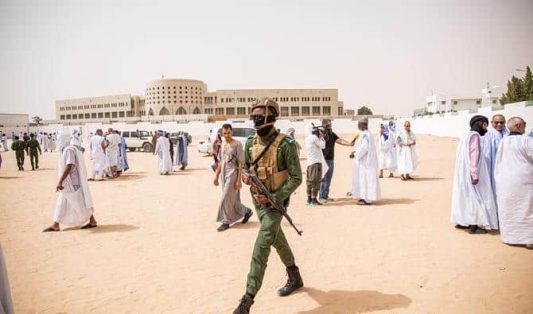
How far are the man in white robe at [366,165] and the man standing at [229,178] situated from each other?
2662mm

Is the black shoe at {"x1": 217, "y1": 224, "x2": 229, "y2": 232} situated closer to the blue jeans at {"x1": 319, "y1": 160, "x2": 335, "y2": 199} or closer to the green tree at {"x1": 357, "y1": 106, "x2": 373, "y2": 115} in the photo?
the blue jeans at {"x1": 319, "y1": 160, "x2": 335, "y2": 199}

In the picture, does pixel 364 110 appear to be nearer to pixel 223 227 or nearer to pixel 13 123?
pixel 13 123

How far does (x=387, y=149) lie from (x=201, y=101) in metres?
80.8

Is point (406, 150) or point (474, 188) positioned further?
point (406, 150)

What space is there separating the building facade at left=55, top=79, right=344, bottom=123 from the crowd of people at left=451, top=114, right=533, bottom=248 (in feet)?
251

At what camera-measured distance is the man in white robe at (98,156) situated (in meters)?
12.7

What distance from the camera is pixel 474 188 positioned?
213 inches

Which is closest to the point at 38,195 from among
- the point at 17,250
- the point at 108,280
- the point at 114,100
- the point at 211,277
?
the point at 17,250

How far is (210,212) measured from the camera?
7.48 metres

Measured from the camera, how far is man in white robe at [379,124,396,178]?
11148mm

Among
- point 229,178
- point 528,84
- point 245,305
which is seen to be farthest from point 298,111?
point 245,305

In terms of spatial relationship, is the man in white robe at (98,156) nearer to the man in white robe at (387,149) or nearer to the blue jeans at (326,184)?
the blue jeans at (326,184)

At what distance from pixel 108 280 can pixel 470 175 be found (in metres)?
5.01

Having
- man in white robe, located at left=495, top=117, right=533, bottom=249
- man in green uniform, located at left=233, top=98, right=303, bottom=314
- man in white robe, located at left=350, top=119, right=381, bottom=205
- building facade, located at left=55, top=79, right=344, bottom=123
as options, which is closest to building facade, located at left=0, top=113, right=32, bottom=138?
building facade, located at left=55, top=79, right=344, bottom=123
